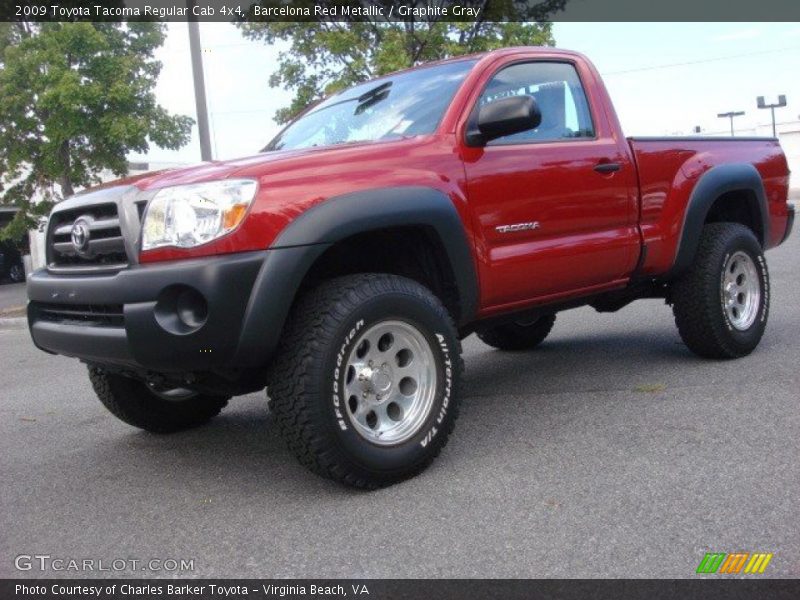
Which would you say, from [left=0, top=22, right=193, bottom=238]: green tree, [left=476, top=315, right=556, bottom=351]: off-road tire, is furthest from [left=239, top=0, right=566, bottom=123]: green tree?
[left=476, top=315, right=556, bottom=351]: off-road tire

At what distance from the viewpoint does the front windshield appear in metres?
4.17

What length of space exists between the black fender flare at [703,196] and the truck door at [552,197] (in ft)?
1.67

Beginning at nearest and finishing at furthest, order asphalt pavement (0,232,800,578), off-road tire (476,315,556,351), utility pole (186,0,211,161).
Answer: asphalt pavement (0,232,800,578)
off-road tire (476,315,556,351)
utility pole (186,0,211,161)

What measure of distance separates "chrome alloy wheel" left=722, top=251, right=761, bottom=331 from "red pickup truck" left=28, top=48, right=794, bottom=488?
442mm

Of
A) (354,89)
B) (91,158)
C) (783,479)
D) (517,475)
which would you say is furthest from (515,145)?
(91,158)

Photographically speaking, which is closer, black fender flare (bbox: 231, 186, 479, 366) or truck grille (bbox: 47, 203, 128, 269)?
black fender flare (bbox: 231, 186, 479, 366)

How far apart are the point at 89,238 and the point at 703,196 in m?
3.61

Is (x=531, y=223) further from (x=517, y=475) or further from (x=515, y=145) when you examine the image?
(x=517, y=475)

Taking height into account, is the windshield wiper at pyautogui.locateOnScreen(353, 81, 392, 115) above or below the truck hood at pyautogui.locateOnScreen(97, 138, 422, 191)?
above

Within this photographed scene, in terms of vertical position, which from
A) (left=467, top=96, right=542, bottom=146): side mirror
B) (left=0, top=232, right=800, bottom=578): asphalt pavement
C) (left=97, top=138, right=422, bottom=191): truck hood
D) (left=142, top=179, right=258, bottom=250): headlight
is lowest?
(left=0, top=232, right=800, bottom=578): asphalt pavement

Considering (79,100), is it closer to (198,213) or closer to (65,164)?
(65,164)

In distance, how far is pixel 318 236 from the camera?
3.31m

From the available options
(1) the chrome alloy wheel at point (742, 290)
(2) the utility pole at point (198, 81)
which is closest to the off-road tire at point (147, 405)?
(1) the chrome alloy wheel at point (742, 290)

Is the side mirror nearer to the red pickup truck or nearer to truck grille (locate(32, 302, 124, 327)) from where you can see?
the red pickup truck
